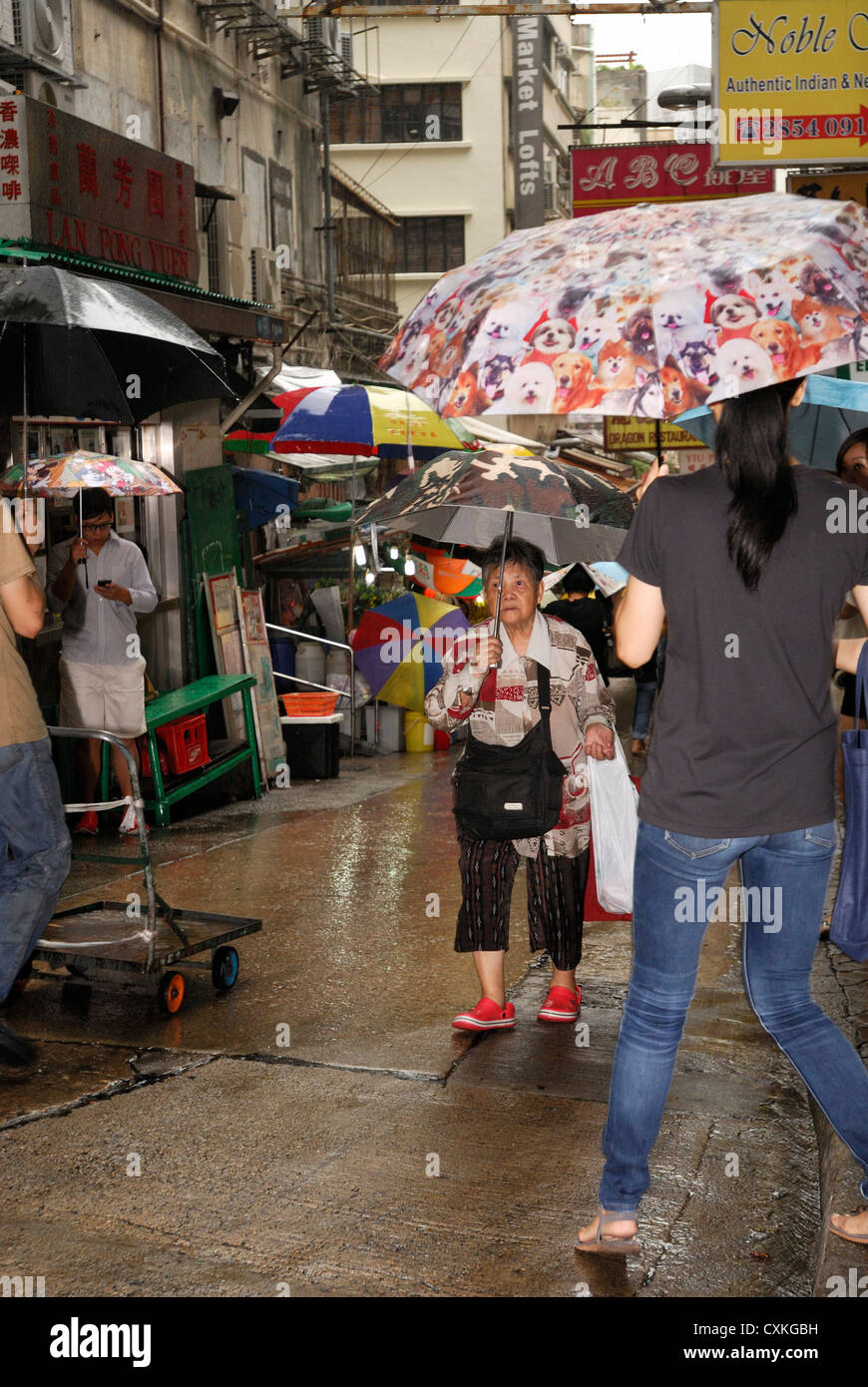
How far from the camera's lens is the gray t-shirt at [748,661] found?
11.3 ft

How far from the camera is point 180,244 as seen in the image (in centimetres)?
1120

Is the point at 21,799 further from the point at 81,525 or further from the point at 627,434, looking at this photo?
the point at 627,434

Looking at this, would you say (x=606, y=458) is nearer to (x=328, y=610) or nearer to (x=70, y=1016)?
(x=328, y=610)

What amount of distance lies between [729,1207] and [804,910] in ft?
3.96

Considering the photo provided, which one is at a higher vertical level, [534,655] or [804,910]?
[534,655]

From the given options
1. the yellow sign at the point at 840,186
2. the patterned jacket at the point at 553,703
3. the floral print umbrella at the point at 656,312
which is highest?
the yellow sign at the point at 840,186

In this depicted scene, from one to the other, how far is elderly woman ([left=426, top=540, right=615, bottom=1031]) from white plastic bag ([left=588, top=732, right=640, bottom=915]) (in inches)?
4.6

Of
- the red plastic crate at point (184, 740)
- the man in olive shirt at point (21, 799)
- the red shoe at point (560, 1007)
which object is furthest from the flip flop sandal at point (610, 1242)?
the red plastic crate at point (184, 740)

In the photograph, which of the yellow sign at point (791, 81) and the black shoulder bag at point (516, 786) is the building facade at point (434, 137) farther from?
the black shoulder bag at point (516, 786)

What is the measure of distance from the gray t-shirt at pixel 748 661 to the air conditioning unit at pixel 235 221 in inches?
531

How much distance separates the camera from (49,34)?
11.2 metres

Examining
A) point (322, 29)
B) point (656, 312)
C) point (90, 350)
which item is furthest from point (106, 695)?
point (322, 29)

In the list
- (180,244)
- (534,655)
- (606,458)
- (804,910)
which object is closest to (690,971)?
(804,910)

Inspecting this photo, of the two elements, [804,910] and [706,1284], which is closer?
[804,910]
